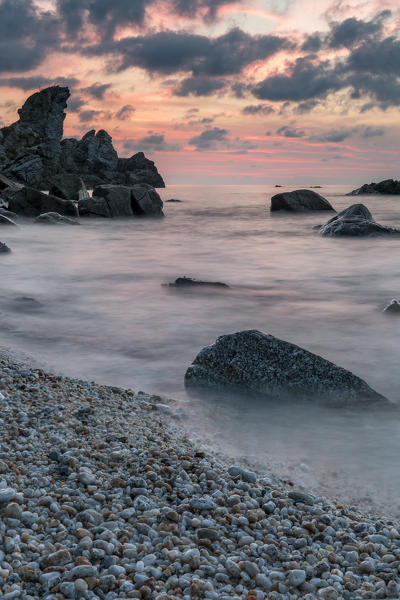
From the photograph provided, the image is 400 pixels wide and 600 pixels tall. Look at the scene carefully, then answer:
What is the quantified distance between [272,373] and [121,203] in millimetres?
22538

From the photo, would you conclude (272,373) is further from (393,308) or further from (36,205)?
(36,205)

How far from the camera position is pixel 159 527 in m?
2.73

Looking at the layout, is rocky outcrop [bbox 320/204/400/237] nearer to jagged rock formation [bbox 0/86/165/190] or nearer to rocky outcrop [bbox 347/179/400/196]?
rocky outcrop [bbox 347/179/400/196]

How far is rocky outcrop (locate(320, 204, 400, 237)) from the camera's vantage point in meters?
18.2

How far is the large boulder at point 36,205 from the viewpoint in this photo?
992 inches

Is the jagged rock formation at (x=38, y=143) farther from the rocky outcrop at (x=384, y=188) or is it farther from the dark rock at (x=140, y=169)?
the rocky outcrop at (x=384, y=188)

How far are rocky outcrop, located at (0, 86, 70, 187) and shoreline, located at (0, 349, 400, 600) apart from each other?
229 feet

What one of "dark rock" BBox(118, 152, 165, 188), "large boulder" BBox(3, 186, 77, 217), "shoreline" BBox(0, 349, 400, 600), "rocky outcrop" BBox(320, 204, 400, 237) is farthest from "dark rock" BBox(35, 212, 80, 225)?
"dark rock" BBox(118, 152, 165, 188)

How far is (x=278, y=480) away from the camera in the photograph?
11.8 ft

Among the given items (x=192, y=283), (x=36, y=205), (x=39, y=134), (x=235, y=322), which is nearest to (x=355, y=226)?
(x=192, y=283)

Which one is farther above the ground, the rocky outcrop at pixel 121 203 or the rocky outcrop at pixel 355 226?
the rocky outcrop at pixel 121 203

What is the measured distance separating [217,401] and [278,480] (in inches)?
58.4

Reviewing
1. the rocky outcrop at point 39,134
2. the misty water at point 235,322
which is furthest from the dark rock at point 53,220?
the rocky outcrop at point 39,134

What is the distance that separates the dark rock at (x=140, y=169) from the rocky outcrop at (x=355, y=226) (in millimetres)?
76586
